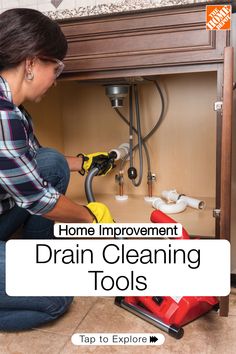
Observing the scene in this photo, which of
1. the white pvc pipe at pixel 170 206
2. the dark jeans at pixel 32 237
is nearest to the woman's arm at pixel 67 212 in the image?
the dark jeans at pixel 32 237

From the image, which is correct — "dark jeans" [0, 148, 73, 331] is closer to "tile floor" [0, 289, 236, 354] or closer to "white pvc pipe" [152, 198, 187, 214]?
"tile floor" [0, 289, 236, 354]

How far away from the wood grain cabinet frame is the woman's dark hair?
182 millimetres

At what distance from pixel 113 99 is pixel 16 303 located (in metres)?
A: 0.88

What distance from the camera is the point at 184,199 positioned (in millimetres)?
1533

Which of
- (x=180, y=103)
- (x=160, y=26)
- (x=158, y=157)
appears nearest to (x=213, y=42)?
(x=160, y=26)

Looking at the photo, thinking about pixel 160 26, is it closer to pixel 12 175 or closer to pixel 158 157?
pixel 12 175

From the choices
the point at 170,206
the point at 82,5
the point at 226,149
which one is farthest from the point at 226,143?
the point at 170,206

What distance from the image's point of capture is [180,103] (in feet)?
5.30

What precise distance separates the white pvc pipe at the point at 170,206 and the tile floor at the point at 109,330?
19.1 inches

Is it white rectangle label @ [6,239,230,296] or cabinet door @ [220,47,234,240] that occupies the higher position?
cabinet door @ [220,47,234,240]

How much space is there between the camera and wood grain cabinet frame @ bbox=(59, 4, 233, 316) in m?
0.88

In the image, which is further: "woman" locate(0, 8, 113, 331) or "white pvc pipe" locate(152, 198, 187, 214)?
"white pvc pipe" locate(152, 198, 187, 214)

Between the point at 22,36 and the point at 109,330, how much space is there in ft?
2.41

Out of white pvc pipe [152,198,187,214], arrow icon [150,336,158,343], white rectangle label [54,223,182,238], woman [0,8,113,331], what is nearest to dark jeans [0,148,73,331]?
woman [0,8,113,331]
